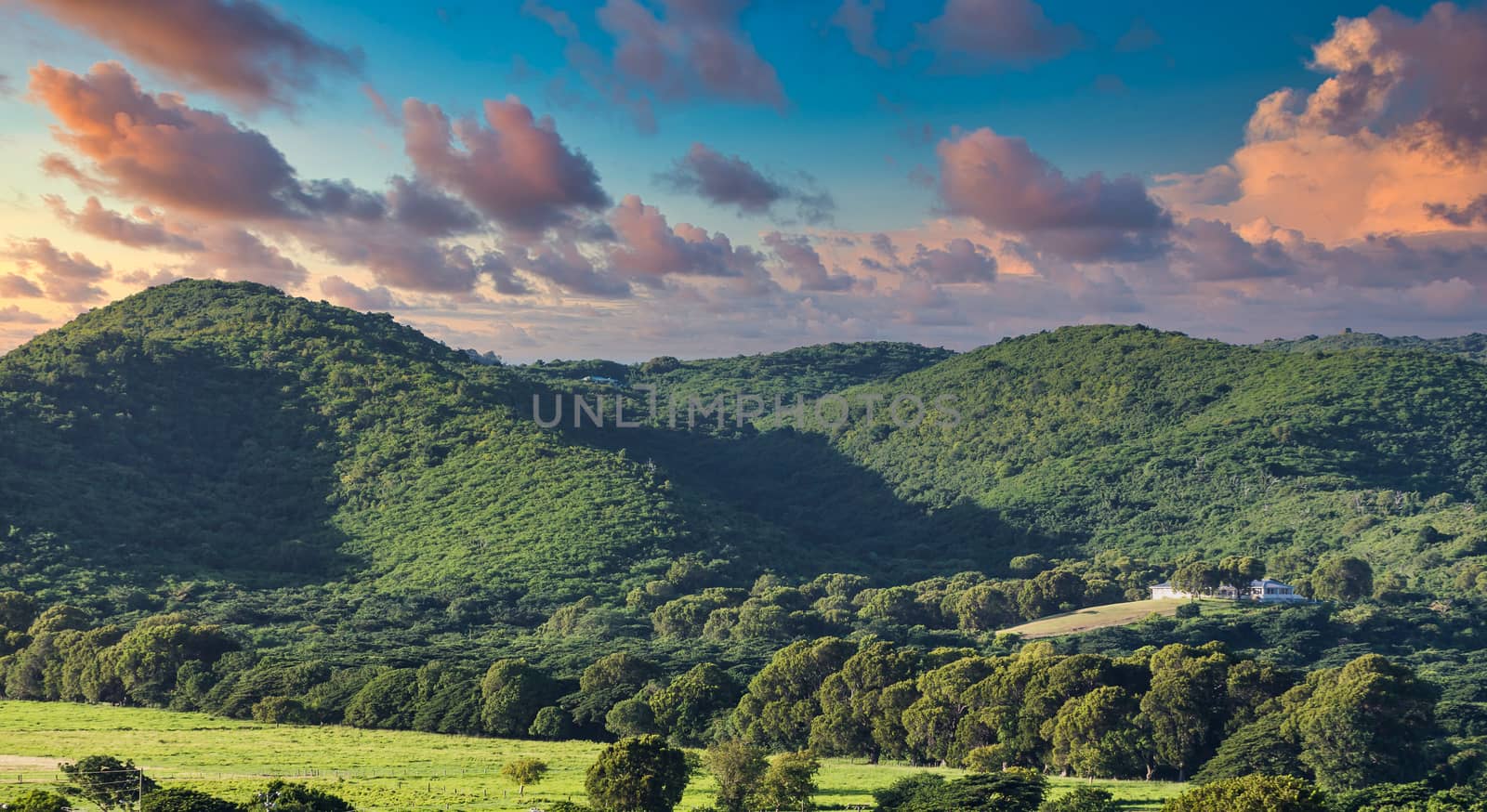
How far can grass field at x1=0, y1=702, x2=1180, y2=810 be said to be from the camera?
73188 mm

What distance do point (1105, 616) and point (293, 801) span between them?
373ft

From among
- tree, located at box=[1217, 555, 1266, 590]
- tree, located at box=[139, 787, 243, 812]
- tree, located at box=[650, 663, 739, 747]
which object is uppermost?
tree, located at box=[1217, 555, 1266, 590]

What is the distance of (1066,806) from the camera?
64.1 metres

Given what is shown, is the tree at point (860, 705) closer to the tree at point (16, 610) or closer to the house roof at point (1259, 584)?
the house roof at point (1259, 584)

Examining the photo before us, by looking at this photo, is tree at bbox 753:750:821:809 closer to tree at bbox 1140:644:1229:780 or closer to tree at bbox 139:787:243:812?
tree at bbox 139:787:243:812

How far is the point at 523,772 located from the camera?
76062 millimetres

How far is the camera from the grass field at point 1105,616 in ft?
496

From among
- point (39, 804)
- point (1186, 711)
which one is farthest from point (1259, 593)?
point (39, 804)

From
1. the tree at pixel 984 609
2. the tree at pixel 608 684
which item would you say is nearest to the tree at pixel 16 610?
the tree at pixel 608 684

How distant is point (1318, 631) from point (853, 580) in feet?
196

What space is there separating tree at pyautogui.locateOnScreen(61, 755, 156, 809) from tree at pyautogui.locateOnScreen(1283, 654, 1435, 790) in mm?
60811

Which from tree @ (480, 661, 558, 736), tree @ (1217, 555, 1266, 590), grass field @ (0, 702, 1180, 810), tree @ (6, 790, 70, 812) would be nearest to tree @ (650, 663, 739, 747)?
grass field @ (0, 702, 1180, 810)

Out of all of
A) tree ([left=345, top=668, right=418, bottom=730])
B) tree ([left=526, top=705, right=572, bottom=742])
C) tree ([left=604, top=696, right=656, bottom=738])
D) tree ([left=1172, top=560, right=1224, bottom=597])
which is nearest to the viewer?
tree ([left=604, top=696, right=656, bottom=738])

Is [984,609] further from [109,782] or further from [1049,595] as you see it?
[109,782]
